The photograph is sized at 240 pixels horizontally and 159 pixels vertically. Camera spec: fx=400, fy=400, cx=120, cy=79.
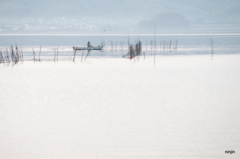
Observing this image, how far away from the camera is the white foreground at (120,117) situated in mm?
9594

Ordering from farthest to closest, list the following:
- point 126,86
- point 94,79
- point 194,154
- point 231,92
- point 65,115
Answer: point 94,79 < point 126,86 < point 231,92 < point 65,115 < point 194,154

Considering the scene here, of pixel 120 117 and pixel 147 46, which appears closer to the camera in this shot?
pixel 120 117

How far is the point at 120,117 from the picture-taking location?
1288cm

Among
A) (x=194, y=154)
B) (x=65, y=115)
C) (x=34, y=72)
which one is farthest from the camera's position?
(x=34, y=72)

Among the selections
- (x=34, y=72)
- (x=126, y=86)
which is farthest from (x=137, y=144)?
(x=34, y=72)

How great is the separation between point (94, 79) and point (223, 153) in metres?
13.7

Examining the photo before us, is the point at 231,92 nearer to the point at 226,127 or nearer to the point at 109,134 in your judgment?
the point at 226,127

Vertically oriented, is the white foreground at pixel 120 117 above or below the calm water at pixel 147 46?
below

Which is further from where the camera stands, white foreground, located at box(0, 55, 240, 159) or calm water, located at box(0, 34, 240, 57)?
calm water, located at box(0, 34, 240, 57)

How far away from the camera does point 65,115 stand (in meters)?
13.2

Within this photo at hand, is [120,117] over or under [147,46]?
under

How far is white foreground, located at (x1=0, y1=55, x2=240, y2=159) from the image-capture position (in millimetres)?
9594

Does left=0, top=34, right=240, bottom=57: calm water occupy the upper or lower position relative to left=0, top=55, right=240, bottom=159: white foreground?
upper

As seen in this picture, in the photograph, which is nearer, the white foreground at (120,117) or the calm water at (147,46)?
the white foreground at (120,117)
